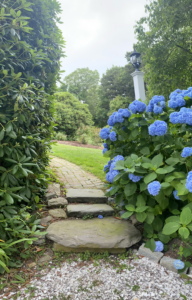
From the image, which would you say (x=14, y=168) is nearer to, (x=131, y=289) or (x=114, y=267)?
(x=114, y=267)

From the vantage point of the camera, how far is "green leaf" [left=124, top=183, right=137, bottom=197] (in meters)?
1.94

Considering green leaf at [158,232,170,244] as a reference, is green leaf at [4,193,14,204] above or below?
above

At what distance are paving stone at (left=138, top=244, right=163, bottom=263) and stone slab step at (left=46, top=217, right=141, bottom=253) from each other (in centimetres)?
10

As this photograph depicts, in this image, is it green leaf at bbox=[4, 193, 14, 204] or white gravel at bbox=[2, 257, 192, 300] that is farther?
green leaf at bbox=[4, 193, 14, 204]

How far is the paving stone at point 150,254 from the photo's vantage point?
1.83 meters

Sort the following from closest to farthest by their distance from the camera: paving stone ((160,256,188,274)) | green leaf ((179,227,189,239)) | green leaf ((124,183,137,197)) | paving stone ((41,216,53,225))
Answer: green leaf ((179,227,189,239)) < paving stone ((160,256,188,274)) < green leaf ((124,183,137,197)) < paving stone ((41,216,53,225))

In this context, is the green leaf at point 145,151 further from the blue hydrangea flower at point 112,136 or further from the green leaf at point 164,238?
the green leaf at point 164,238

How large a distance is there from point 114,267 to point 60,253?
546 mm

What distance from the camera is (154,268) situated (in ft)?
5.77

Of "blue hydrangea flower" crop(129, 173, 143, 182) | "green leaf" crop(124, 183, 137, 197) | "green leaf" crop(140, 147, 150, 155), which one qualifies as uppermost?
"green leaf" crop(140, 147, 150, 155)

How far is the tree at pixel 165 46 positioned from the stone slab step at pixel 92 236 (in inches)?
287

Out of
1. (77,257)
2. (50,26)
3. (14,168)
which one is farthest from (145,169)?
(50,26)

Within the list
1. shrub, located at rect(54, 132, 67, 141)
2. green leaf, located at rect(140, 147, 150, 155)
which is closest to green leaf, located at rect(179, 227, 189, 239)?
green leaf, located at rect(140, 147, 150, 155)

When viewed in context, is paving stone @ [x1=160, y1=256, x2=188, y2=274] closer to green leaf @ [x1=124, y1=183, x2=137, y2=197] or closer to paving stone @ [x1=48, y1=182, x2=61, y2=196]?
green leaf @ [x1=124, y1=183, x2=137, y2=197]
